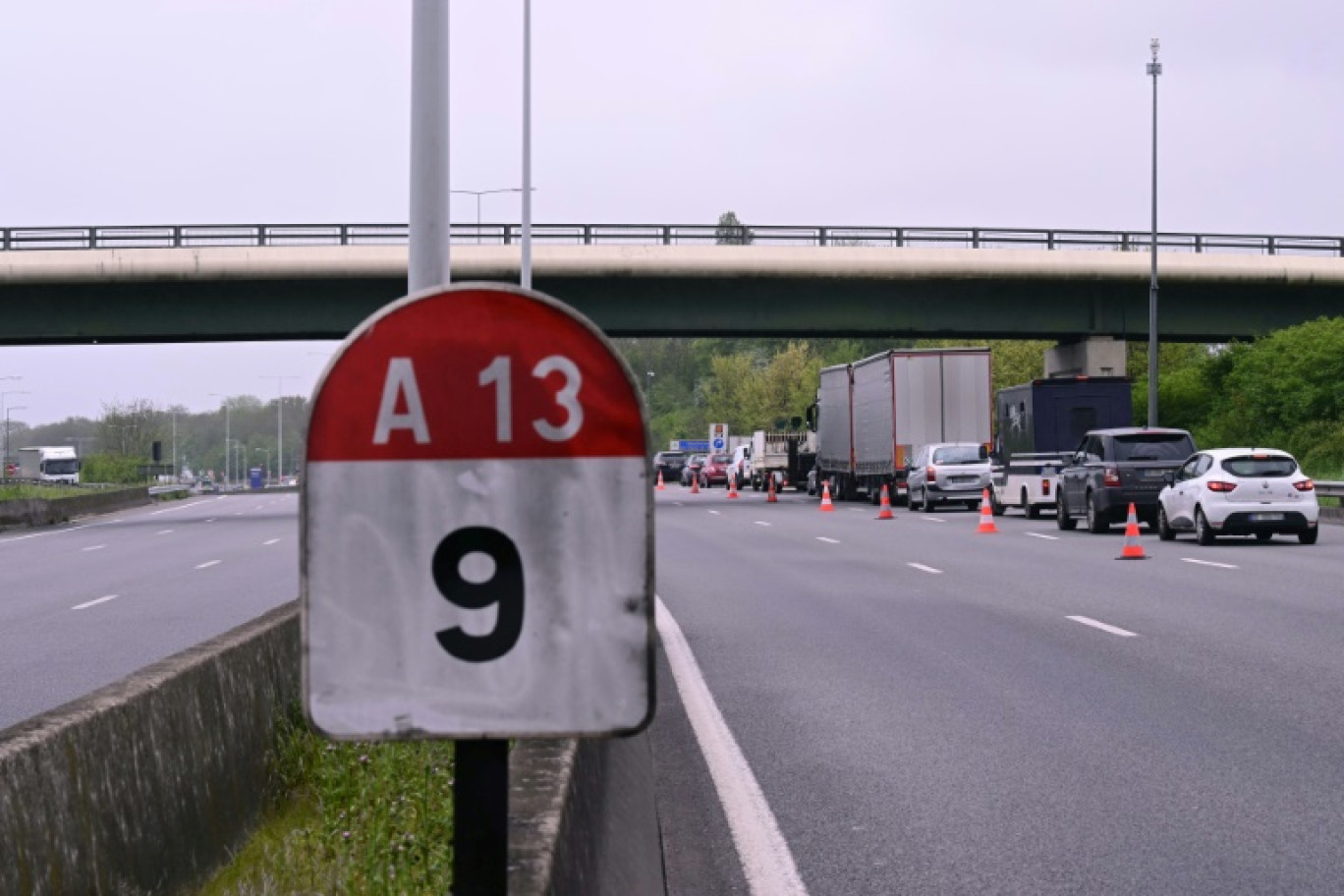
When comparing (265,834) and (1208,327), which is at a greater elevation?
→ (1208,327)

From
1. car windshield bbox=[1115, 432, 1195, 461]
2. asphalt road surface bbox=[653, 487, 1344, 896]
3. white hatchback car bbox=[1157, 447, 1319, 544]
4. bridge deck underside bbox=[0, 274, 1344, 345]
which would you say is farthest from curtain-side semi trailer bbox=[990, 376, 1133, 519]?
asphalt road surface bbox=[653, 487, 1344, 896]

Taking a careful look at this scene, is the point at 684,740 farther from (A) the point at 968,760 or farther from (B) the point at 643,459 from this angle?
(B) the point at 643,459

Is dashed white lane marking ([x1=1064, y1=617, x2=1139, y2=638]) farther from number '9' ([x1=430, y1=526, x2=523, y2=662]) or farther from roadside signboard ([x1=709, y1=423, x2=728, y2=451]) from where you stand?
roadside signboard ([x1=709, y1=423, x2=728, y2=451])

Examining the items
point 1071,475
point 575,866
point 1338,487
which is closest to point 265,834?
point 575,866

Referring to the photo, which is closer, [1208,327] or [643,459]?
[643,459]

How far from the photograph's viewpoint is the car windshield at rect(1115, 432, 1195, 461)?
112 ft

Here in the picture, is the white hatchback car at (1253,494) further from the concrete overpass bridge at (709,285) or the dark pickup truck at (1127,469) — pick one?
the concrete overpass bridge at (709,285)

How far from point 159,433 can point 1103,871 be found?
155545 mm

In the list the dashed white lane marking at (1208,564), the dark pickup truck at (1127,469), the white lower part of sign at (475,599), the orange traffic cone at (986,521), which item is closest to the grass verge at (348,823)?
the white lower part of sign at (475,599)

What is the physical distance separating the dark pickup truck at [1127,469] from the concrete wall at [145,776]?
2710 cm

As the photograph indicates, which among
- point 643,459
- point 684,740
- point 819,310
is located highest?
point 819,310

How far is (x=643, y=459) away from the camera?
3.38 m

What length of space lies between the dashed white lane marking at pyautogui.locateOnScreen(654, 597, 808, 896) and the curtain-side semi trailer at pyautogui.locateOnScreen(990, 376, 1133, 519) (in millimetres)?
29494

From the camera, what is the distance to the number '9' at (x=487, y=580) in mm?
3332
